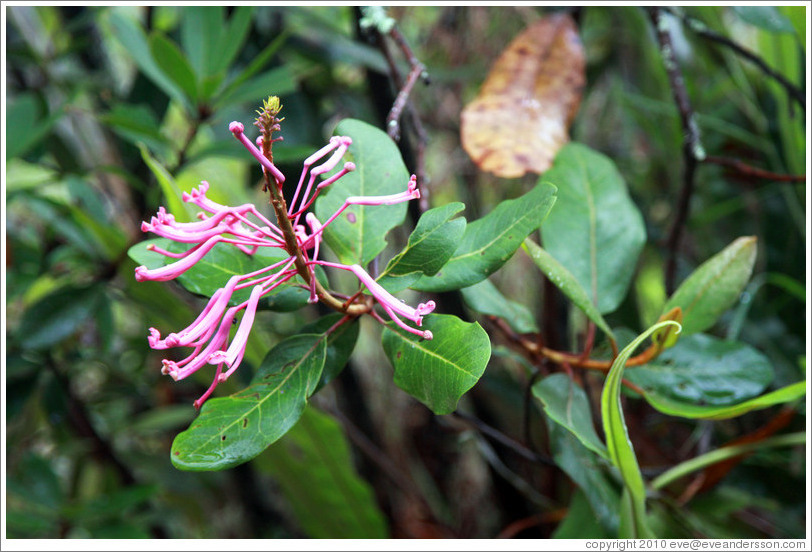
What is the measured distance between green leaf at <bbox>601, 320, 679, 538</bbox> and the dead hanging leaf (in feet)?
0.55

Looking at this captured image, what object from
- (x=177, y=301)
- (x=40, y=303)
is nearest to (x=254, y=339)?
(x=177, y=301)

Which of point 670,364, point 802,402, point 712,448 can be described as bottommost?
point 712,448

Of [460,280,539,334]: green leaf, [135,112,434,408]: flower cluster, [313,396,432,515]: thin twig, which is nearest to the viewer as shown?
[135,112,434,408]: flower cluster

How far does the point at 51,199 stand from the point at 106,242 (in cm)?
6

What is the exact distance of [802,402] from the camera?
517mm

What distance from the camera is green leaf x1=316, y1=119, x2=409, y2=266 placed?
13.2 inches

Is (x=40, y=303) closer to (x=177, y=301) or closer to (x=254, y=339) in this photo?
(x=177, y=301)

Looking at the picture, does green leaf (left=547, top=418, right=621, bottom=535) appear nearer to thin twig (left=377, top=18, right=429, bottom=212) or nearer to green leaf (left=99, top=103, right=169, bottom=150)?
thin twig (left=377, top=18, right=429, bottom=212)

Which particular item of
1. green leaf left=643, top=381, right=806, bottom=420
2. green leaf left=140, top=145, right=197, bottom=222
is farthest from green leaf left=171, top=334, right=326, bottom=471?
green leaf left=643, top=381, right=806, bottom=420

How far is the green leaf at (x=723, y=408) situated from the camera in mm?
360

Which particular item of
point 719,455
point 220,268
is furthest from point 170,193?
point 719,455

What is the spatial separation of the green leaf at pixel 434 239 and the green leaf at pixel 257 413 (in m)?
0.07

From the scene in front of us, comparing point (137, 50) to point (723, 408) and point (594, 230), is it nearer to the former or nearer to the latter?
point (594, 230)

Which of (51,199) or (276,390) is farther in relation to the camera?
(51,199)
